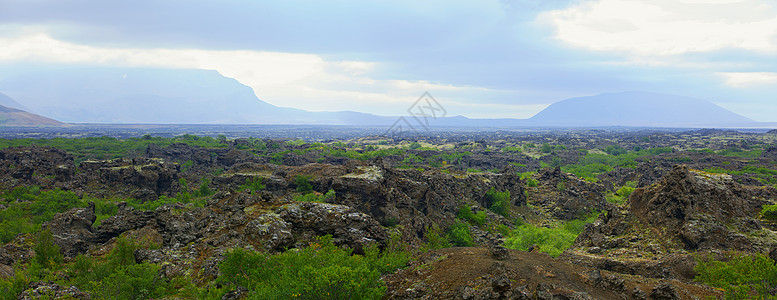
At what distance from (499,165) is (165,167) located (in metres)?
88.1

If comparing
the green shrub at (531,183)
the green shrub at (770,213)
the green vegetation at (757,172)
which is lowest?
the green shrub at (531,183)

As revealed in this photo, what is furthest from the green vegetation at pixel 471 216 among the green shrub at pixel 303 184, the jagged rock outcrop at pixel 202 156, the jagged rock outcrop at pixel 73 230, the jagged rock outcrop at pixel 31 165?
the jagged rock outcrop at pixel 31 165

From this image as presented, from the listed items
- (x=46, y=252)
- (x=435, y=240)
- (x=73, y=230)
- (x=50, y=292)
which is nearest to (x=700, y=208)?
(x=435, y=240)

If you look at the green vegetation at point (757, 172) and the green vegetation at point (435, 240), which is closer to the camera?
the green vegetation at point (435, 240)

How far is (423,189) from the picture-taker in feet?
146

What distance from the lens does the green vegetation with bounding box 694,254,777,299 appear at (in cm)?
1500

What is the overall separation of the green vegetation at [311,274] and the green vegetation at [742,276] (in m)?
14.9

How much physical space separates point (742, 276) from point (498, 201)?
41.8 meters

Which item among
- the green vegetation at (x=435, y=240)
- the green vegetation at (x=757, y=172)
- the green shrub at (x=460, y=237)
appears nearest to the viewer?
the green vegetation at (x=435, y=240)

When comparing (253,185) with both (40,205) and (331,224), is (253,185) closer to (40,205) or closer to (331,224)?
(40,205)

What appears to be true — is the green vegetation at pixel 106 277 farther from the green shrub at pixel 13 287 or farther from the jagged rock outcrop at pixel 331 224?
the jagged rock outcrop at pixel 331 224

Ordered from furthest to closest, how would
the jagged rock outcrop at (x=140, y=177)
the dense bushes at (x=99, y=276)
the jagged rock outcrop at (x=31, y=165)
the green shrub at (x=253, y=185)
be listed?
the jagged rock outcrop at (x=140, y=177), the jagged rock outcrop at (x=31, y=165), the green shrub at (x=253, y=185), the dense bushes at (x=99, y=276)

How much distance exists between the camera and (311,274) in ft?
50.5

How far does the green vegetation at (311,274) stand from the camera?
594 inches
